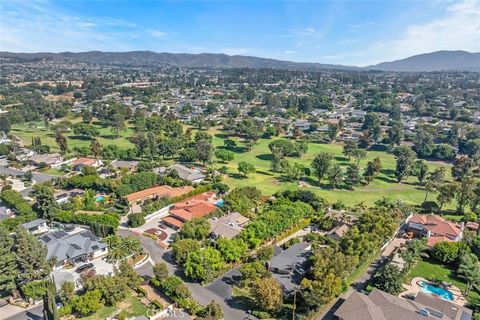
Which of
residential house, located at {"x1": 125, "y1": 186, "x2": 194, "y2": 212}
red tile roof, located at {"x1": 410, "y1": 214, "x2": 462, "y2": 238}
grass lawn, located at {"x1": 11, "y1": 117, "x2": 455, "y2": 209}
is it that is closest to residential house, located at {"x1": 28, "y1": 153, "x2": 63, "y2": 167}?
grass lawn, located at {"x1": 11, "y1": 117, "x2": 455, "y2": 209}

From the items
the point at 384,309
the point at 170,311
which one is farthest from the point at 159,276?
the point at 384,309

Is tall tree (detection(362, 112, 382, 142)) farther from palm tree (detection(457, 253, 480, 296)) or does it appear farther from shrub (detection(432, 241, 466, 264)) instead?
palm tree (detection(457, 253, 480, 296))

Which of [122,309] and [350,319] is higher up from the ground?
[350,319]

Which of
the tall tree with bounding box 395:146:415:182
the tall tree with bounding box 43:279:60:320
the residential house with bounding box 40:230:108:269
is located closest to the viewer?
the tall tree with bounding box 43:279:60:320

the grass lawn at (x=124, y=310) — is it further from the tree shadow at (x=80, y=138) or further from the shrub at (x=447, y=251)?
the tree shadow at (x=80, y=138)

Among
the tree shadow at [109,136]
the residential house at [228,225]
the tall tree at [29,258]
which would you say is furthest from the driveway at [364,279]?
the tree shadow at [109,136]

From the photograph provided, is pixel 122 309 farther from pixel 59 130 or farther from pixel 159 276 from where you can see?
pixel 59 130
